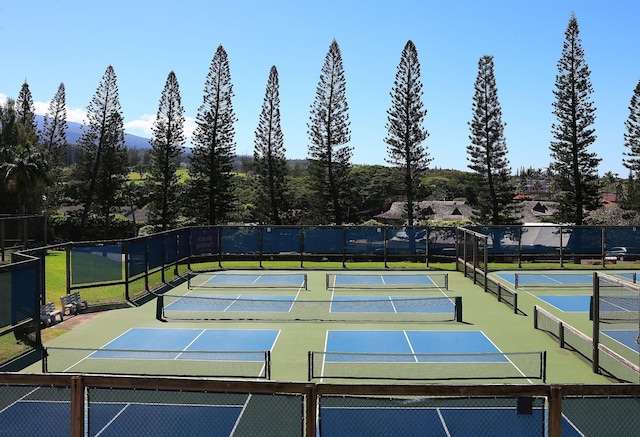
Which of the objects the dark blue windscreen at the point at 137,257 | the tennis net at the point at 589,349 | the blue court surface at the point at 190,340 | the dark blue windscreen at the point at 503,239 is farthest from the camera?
the dark blue windscreen at the point at 503,239

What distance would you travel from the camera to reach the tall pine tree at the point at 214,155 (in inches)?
1884

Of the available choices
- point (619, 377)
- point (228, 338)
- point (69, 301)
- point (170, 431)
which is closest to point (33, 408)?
point (170, 431)

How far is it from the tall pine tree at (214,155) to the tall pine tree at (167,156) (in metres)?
2.03


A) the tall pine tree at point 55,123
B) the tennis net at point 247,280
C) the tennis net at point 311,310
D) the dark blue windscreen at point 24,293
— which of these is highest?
the tall pine tree at point 55,123

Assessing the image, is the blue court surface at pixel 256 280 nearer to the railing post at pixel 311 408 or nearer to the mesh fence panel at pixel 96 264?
the mesh fence panel at pixel 96 264

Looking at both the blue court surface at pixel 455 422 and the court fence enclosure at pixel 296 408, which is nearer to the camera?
the court fence enclosure at pixel 296 408

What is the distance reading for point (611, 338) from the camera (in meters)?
15.4

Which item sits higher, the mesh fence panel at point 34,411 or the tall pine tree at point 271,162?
the tall pine tree at point 271,162

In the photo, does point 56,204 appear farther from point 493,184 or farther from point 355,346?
point 355,346

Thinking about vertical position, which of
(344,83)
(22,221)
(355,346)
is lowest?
(355,346)

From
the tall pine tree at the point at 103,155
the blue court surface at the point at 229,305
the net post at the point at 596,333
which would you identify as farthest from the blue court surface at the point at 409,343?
the tall pine tree at the point at 103,155

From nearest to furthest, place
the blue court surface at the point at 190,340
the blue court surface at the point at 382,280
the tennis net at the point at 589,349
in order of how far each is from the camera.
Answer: the tennis net at the point at 589,349 < the blue court surface at the point at 190,340 < the blue court surface at the point at 382,280

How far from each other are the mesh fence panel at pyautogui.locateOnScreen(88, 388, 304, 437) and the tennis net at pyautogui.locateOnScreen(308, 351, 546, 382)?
14.0ft

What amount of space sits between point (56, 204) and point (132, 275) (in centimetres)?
4267
